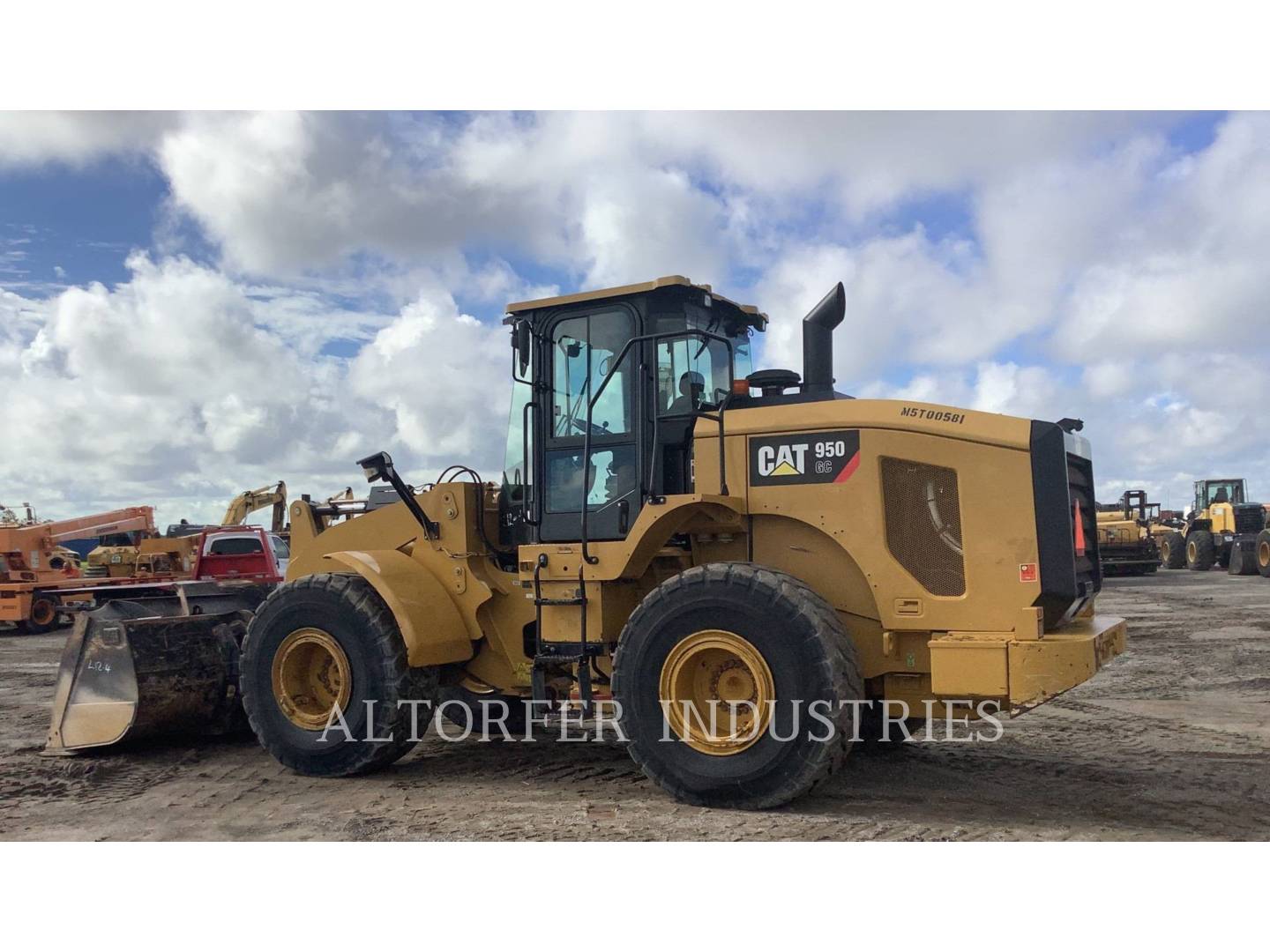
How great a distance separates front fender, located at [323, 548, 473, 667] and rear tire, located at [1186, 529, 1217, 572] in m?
29.3

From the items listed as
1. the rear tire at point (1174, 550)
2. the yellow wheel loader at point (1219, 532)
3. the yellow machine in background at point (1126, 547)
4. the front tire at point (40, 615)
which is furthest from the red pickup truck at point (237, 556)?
the rear tire at point (1174, 550)

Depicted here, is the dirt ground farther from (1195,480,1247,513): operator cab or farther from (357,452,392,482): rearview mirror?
(1195,480,1247,513): operator cab

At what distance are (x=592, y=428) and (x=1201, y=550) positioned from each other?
96.4 ft

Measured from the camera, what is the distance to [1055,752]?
755cm

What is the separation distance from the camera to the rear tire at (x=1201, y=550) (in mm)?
30844

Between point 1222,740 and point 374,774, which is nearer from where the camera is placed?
point 374,774

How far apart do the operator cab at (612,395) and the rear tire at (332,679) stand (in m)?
1.22

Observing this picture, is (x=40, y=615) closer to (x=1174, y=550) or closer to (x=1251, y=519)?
(x=1251, y=519)

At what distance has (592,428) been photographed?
691 cm

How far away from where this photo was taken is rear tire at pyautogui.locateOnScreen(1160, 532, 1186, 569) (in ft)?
108

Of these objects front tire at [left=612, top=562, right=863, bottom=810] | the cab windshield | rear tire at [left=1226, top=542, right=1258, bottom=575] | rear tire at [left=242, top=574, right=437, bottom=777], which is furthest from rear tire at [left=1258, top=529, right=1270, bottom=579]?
rear tire at [left=242, top=574, right=437, bottom=777]

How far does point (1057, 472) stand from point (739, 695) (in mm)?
2085

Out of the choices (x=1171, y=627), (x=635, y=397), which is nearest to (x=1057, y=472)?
(x=635, y=397)

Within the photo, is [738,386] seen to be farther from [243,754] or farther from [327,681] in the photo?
[243,754]
